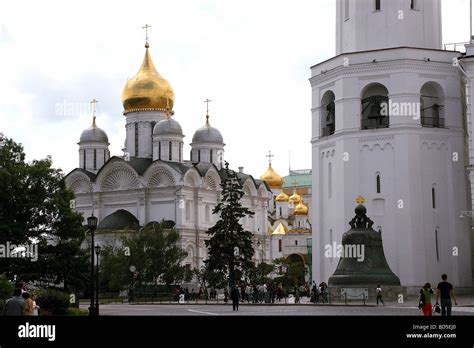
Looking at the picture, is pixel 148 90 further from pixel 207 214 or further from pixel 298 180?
pixel 298 180

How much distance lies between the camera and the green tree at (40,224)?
42.5 meters

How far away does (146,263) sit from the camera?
62.6m

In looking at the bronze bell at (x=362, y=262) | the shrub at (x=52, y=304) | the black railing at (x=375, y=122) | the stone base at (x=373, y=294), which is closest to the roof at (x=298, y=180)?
the black railing at (x=375, y=122)

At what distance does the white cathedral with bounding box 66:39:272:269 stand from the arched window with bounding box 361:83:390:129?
27734 mm

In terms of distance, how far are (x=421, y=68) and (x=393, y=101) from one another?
2.47m

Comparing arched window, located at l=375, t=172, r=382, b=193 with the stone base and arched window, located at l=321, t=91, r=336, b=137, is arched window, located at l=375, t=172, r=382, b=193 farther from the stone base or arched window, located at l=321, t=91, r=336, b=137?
the stone base

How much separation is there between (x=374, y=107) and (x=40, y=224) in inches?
792

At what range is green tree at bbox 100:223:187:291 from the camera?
2459 inches

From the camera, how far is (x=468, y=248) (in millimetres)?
50062

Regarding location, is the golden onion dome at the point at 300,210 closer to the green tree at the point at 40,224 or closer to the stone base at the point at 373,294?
the stone base at the point at 373,294

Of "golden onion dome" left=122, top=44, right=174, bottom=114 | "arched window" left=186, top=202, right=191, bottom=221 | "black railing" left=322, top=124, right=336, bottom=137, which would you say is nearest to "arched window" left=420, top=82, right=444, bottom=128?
"black railing" left=322, top=124, right=336, bottom=137

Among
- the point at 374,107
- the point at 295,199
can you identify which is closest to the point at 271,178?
the point at 295,199
